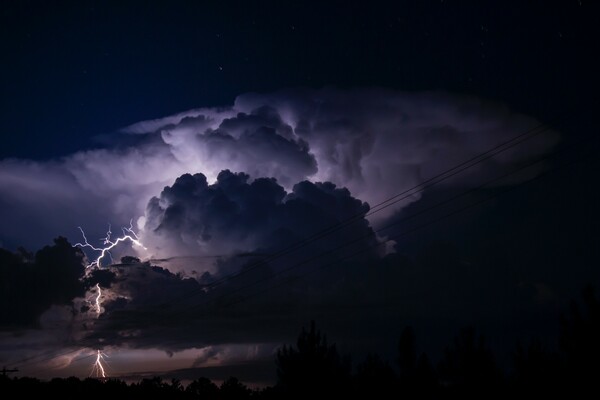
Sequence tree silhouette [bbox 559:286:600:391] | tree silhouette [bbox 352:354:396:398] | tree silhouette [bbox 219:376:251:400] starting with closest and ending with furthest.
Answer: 1. tree silhouette [bbox 559:286:600:391]
2. tree silhouette [bbox 352:354:396:398]
3. tree silhouette [bbox 219:376:251:400]

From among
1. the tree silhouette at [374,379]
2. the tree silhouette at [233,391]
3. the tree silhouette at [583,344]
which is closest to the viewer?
the tree silhouette at [583,344]

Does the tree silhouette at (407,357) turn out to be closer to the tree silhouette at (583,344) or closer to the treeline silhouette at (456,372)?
the treeline silhouette at (456,372)

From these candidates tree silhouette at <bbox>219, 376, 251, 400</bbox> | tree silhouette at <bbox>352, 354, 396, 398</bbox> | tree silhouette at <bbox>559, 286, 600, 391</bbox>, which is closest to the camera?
tree silhouette at <bbox>559, 286, 600, 391</bbox>

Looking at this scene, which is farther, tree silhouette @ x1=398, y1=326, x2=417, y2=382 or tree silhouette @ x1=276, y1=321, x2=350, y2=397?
tree silhouette @ x1=398, y1=326, x2=417, y2=382

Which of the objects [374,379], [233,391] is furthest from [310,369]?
[233,391]

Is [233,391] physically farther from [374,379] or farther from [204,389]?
[374,379]

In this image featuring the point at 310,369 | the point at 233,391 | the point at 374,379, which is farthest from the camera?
the point at 233,391

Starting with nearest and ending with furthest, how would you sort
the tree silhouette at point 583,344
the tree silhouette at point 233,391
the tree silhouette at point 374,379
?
the tree silhouette at point 583,344
the tree silhouette at point 374,379
the tree silhouette at point 233,391

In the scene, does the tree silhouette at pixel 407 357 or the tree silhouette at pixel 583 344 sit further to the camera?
the tree silhouette at pixel 407 357

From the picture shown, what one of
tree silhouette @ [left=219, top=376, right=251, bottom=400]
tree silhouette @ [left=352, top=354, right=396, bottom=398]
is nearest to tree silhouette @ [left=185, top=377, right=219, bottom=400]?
tree silhouette @ [left=219, top=376, right=251, bottom=400]

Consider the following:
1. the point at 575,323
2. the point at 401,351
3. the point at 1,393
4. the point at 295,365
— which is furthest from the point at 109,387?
the point at 575,323

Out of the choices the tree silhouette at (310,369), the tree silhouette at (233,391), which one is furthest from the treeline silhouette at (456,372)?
the tree silhouette at (233,391)

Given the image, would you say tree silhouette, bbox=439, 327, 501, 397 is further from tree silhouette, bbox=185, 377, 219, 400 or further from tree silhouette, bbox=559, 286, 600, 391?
tree silhouette, bbox=185, 377, 219, 400

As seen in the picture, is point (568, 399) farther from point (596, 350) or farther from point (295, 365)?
point (295, 365)
